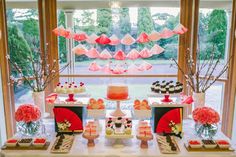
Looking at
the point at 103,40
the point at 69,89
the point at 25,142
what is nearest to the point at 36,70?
the point at 69,89

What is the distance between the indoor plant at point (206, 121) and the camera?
83.4 inches

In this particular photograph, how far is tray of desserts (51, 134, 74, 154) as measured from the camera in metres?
1.97

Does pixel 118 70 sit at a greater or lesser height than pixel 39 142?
greater

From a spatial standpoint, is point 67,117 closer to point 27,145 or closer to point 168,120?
point 27,145

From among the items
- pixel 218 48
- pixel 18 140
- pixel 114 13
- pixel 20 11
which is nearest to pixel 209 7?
pixel 218 48

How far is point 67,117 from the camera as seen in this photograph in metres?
2.27

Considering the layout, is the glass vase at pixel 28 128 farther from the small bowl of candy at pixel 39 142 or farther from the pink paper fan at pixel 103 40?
the pink paper fan at pixel 103 40

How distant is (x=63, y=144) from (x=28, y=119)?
15.0 inches

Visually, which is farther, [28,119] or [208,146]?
[28,119]

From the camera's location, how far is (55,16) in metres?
3.36

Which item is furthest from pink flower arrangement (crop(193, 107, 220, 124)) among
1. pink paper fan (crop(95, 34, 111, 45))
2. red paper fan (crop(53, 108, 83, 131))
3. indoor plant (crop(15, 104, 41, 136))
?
indoor plant (crop(15, 104, 41, 136))

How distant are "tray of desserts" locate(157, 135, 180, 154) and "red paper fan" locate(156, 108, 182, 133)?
0.07m

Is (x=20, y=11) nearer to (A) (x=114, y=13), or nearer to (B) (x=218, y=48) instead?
(A) (x=114, y=13)

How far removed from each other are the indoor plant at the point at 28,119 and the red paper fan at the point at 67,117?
16cm
